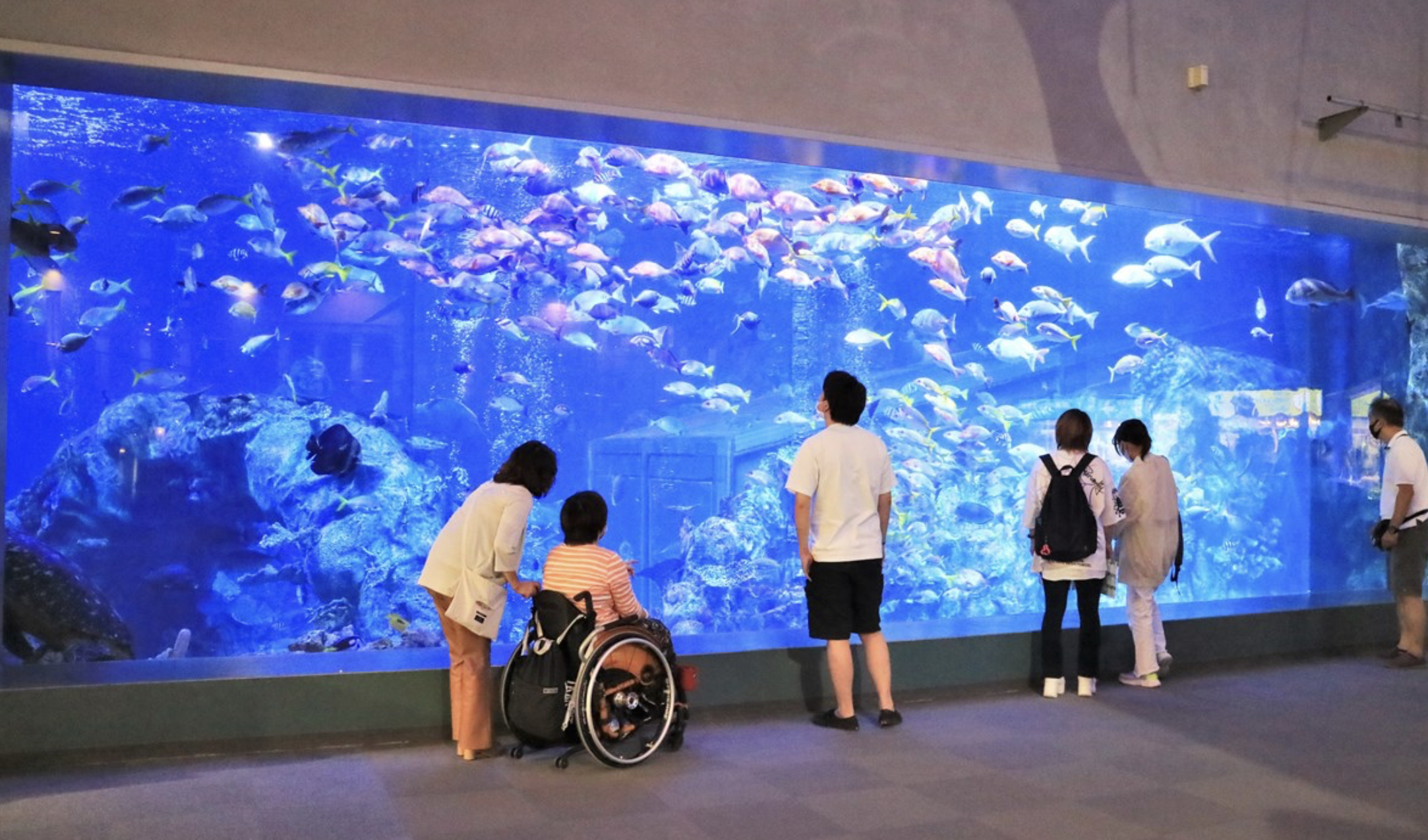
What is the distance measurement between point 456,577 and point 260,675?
95cm

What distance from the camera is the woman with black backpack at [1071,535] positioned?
5.66 m

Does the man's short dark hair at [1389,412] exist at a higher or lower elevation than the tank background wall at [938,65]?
lower

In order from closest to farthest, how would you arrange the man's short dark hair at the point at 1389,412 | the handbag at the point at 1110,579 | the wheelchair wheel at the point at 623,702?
1. the wheelchair wheel at the point at 623,702
2. the handbag at the point at 1110,579
3. the man's short dark hair at the point at 1389,412

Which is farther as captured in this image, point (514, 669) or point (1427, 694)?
point (1427, 694)

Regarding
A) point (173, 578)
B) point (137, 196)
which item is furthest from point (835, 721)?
point (137, 196)

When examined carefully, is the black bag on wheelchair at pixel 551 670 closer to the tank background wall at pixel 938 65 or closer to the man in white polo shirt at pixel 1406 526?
the tank background wall at pixel 938 65

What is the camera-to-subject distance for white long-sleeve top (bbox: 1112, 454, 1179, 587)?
6047 mm

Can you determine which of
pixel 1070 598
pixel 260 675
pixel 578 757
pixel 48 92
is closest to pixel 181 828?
pixel 260 675

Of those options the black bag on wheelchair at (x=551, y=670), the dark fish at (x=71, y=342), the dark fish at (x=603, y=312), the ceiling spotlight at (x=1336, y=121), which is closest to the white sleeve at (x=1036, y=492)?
the black bag on wheelchair at (x=551, y=670)

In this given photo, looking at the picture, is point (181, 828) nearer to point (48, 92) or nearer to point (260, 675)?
point (260, 675)

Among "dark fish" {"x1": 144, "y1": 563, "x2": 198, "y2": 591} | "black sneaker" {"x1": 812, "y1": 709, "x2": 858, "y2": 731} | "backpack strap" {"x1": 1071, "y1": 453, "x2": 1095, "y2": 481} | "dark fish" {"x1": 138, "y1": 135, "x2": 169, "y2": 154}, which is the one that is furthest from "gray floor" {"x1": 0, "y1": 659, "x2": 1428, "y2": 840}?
"dark fish" {"x1": 138, "y1": 135, "x2": 169, "y2": 154}

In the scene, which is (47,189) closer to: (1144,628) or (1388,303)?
(1144,628)

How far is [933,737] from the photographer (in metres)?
4.83

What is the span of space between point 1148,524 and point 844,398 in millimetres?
2214
